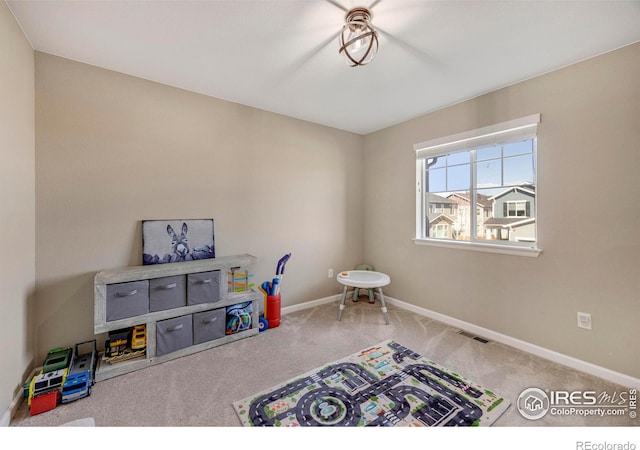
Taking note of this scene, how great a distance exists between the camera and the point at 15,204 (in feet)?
5.43

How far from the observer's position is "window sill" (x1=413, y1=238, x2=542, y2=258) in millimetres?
2322

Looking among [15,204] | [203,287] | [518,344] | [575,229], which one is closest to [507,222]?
[575,229]

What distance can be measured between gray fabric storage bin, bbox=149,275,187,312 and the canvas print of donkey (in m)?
0.30

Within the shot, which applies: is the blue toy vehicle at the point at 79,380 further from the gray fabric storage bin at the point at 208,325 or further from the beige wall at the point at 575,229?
the beige wall at the point at 575,229

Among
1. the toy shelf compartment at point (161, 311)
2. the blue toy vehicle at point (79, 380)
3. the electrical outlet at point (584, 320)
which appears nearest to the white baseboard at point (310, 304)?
the toy shelf compartment at point (161, 311)

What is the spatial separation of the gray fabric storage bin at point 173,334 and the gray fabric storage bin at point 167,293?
12 centimetres

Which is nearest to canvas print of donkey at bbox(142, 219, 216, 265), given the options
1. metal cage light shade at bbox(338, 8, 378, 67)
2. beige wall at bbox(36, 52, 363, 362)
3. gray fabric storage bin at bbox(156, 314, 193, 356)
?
beige wall at bbox(36, 52, 363, 362)

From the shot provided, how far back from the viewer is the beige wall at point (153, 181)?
2.01m

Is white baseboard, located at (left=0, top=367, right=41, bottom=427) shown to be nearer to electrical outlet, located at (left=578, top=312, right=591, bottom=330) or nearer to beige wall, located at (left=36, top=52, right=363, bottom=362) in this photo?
beige wall, located at (left=36, top=52, right=363, bottom=362)

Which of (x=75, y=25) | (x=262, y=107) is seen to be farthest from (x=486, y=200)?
(x=75, y=25)

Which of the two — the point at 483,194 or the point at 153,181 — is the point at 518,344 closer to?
the point at 483,194

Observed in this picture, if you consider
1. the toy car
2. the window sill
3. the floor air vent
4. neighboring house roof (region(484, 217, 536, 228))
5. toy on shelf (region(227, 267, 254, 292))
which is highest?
neighboring house roof (region(484, 217, 536, 228))

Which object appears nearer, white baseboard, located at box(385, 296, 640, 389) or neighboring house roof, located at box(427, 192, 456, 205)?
white baseboard, located at box(385, 296, 640, 389)

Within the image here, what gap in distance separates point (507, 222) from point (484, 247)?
32cm
